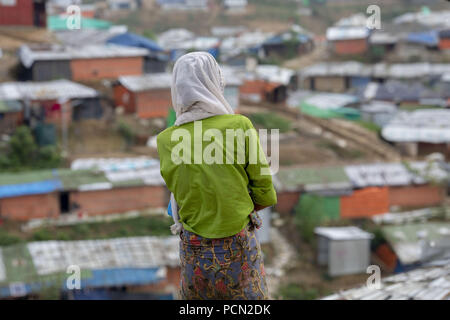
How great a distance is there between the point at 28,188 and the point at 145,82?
23.7 ft

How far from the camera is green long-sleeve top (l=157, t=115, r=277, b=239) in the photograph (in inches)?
86.0

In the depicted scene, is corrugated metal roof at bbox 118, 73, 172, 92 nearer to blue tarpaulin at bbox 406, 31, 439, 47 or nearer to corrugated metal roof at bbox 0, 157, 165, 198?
corrugated metal roof at bbox 0, 157, 165, 198

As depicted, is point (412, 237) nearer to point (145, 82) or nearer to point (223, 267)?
point (145, 82)

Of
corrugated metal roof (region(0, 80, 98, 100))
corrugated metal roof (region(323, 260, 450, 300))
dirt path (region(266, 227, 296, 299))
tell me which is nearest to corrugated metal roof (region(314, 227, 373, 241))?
dirt path (region(266, 227, 296, 299))

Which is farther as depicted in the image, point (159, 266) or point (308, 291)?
point (308, 291)

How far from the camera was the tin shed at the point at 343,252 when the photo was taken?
14734 mm

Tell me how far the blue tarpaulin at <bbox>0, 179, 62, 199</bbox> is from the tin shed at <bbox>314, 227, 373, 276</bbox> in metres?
6.36

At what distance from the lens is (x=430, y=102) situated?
1013 inches

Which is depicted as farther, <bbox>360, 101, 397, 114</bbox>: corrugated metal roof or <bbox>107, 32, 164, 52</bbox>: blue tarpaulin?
<bbox>107, 32, 164, 52</bbox>: blue tarpaulin

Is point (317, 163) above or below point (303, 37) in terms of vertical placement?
below

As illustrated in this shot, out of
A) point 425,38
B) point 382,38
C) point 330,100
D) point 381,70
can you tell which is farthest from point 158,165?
point 425,38
